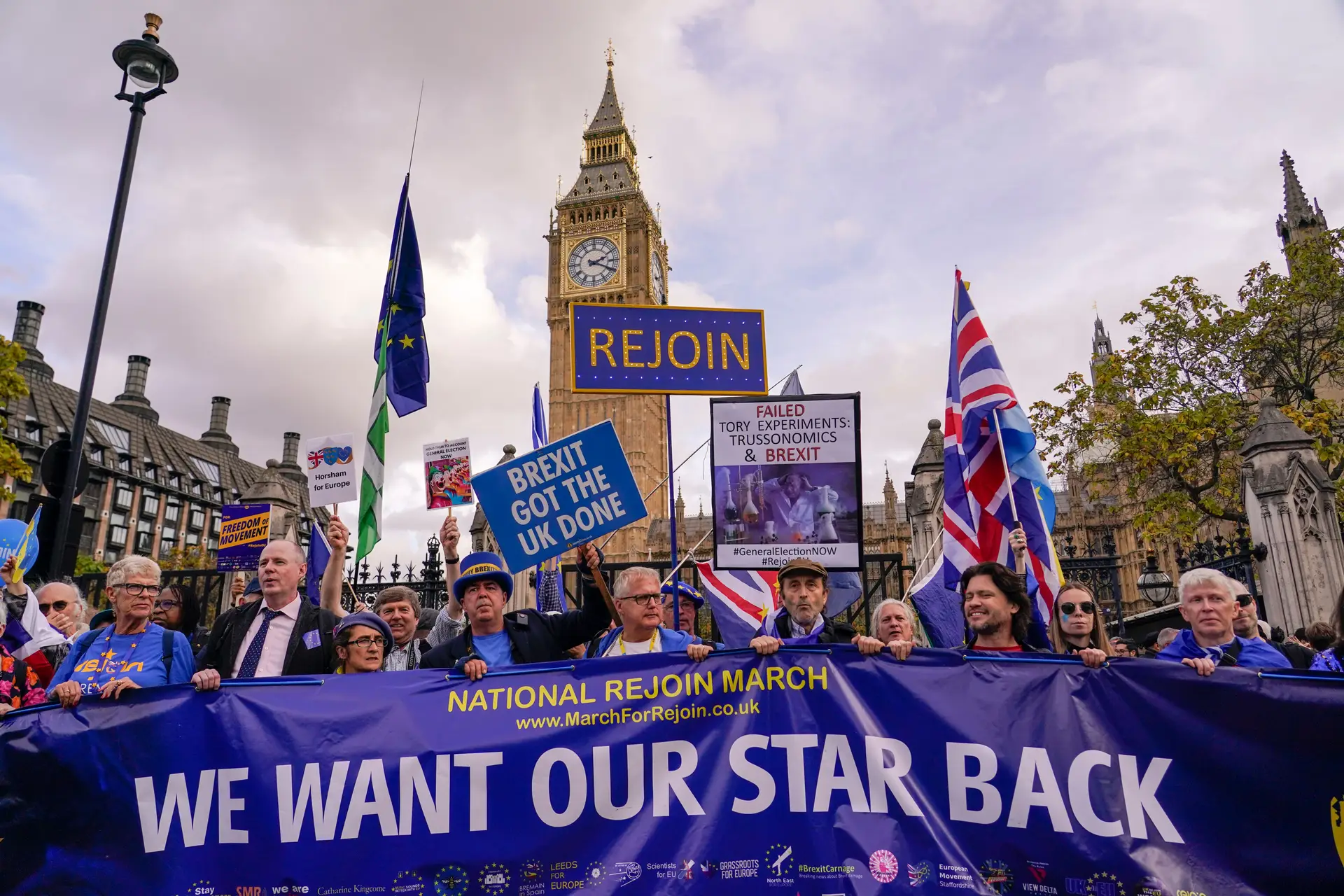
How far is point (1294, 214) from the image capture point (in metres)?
38.9

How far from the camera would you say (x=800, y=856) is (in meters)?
3.84

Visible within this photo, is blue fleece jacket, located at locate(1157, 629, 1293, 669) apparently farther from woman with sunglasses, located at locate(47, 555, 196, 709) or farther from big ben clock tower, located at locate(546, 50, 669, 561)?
big ben clock tower, located at locate(546, 50, 669, 561)

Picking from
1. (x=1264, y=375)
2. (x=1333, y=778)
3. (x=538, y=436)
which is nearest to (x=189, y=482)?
(x=538, y=436)

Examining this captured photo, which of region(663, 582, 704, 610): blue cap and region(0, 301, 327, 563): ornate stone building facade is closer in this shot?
region(663, 582, 704, 610): blue cap

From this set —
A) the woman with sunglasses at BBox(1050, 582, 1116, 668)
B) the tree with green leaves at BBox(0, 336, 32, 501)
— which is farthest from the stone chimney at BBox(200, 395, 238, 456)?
the woman with sunglasses at BBox(1050, 582, 1116, 668)

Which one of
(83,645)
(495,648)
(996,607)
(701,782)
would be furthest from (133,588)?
(996,607)

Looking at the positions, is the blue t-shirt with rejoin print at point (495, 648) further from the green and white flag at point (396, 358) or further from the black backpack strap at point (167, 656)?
the green and white flag at point (396, 358)

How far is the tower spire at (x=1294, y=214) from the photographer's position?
125 feet

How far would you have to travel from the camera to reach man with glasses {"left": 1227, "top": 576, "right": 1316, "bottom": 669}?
4.64m

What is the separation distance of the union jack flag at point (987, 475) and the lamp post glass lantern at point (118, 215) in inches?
289

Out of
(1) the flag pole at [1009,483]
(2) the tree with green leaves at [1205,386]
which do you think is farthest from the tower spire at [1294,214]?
(1) the flag pole at [1009,483]

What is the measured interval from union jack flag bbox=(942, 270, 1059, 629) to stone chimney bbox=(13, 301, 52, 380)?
66275mm

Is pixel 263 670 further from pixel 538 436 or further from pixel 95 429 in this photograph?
pixel 95 429

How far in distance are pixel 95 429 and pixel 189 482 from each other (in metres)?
9.36
